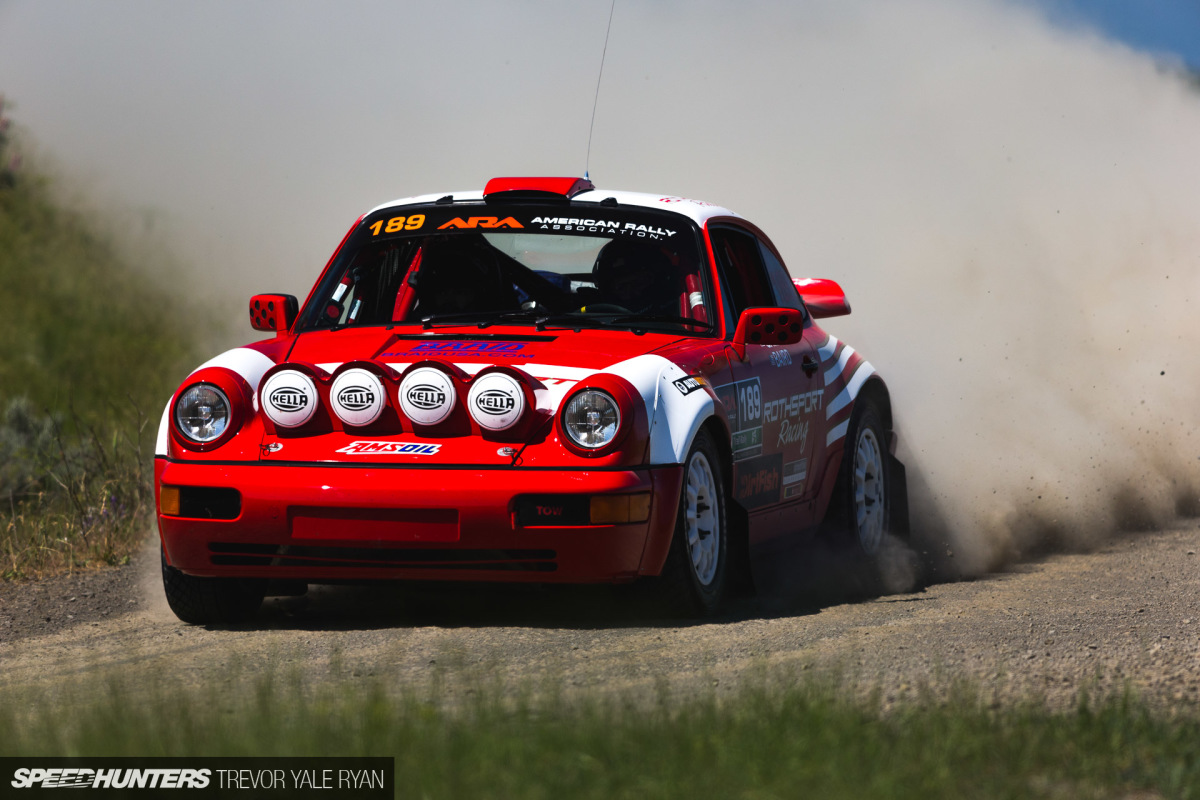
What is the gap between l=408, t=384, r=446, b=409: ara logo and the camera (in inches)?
233

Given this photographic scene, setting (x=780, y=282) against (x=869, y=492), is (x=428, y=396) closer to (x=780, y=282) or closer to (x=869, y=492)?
(x=780, y=282)

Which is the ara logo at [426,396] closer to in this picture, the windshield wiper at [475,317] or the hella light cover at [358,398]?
the hella light cover at [358,398]

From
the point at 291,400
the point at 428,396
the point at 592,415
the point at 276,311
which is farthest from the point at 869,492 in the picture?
the point at 291,400

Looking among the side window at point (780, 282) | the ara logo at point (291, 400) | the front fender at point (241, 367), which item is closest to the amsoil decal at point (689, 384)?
the ara logo at point (291, 400)

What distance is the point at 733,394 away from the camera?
6.71 meters

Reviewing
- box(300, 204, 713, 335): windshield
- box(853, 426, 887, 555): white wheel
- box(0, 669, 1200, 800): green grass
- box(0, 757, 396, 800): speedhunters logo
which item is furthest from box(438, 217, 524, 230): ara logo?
box(0, 757, 396, 800): speedhunters logo

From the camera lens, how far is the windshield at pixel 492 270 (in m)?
7.14

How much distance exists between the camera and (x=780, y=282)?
819cm

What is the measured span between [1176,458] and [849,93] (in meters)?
10.3

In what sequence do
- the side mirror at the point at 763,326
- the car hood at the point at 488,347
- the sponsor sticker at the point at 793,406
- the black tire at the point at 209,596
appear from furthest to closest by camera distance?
the sponsor sticker at the point at 793,406 < the side mirror at the point at 763,326 < the black tire at the point at 209,596 < the car hood at the point at 488,347

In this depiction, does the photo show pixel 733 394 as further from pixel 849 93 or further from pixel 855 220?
pixel 849 93

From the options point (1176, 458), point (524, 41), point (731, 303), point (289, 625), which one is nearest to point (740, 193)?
point (524, 41)

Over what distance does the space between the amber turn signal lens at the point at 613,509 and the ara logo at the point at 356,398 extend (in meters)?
0.87

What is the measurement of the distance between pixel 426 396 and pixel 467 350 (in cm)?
45
